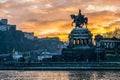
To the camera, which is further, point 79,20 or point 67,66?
point 79,20

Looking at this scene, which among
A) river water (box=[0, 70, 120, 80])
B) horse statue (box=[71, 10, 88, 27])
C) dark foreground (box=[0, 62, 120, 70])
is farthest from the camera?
horse statue (box=[71, 10, 88, 27])

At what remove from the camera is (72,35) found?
146m

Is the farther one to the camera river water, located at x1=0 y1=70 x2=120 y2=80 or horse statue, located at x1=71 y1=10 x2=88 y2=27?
horse statue, located at x1=71 y1=10 x2=88 y2=27

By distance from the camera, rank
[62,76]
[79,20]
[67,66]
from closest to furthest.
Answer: [62,76] → [67,66] → [79,20]

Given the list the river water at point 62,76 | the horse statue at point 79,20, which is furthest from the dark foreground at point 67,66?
the horse statue at point 79,20

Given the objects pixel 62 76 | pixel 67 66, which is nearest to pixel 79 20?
pixel 67 66

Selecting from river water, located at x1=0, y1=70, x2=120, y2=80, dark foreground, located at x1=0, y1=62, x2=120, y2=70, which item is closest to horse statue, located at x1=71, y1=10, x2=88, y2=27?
dark foreground, located at x1=0, y1=62, x2=120, y2=70

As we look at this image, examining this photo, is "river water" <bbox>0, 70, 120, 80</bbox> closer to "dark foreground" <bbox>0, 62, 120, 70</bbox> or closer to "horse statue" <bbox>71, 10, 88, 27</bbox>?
"dark foreground" <bbox>0, 62, 120, 70</bbox>

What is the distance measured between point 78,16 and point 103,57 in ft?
46.5

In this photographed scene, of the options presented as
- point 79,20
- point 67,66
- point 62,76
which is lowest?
point 67,66

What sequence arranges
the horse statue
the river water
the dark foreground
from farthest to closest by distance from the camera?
the horse statue < the dark foreground < the river water

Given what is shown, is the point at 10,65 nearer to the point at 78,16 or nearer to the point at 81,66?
the point at 81,66

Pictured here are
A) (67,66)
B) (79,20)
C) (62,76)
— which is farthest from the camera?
(79,20)

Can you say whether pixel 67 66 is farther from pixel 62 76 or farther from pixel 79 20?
pixel 62 76
